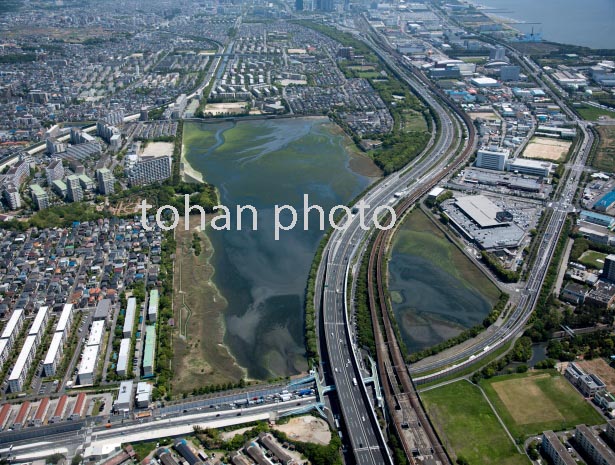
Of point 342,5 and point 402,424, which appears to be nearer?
point 402,424

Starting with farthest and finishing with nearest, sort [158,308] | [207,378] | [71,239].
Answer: [71,239], [158,308], [207,378]

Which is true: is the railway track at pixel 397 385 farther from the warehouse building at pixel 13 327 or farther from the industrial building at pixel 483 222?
the warehouse building at pixel 13 327

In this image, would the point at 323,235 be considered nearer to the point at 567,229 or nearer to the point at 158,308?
the point at 158,308

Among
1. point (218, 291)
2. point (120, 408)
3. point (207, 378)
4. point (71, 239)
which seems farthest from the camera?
point (71, 239)

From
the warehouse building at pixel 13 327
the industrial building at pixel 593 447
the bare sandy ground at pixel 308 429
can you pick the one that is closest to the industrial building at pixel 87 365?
the warehouse building at pixel 13 327

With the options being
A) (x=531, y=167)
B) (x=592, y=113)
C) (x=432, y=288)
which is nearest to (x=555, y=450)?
(x=432, y=288)

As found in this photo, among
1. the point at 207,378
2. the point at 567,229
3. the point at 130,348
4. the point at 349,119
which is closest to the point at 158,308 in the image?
the point at 130,348

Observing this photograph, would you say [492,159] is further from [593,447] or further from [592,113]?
[593,447]
